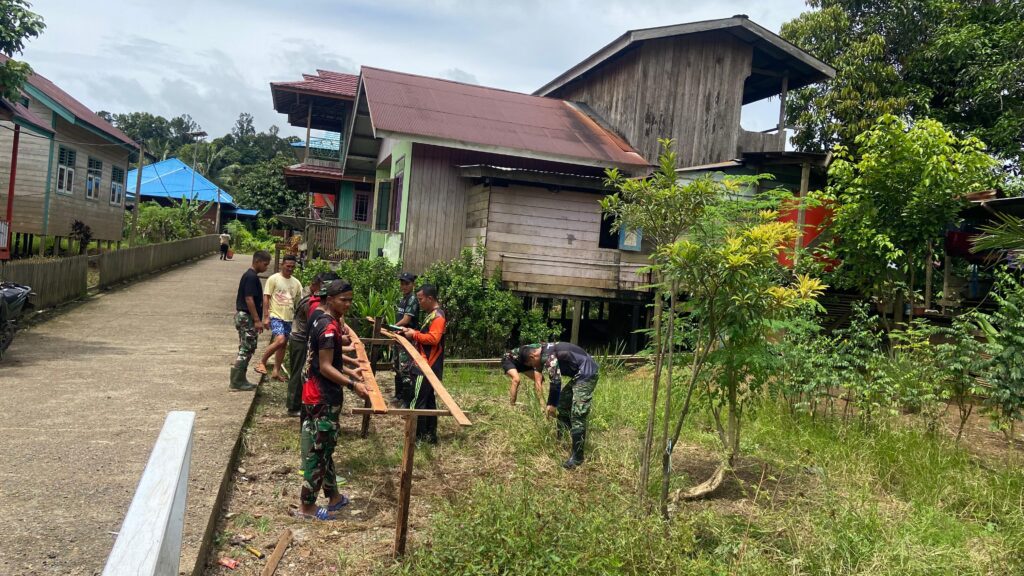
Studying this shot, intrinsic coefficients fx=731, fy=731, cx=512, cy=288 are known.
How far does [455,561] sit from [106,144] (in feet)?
74.8

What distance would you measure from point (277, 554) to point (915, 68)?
19.9 metres

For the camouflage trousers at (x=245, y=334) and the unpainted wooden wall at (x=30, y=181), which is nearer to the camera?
the camouflage trousers at (x=245, y=334)

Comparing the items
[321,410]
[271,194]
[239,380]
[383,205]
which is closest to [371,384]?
[321,410]

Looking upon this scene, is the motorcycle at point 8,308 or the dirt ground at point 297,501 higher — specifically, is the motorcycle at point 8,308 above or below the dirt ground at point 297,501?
above

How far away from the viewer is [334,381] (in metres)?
5.07

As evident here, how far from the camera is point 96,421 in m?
6.70

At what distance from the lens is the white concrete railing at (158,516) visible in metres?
1.21

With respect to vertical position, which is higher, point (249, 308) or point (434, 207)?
point (434, 207)

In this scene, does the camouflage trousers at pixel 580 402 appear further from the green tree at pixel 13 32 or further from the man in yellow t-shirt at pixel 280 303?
the green tree at pixel 13 32

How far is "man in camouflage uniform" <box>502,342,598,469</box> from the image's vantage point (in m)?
6.32

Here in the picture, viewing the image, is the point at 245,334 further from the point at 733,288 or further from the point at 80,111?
the point at 80,111

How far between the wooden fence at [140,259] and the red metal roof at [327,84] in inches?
254

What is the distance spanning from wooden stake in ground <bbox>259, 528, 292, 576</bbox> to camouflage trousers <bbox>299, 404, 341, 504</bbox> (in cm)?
34

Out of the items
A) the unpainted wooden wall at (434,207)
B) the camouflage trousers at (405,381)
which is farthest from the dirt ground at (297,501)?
the unpainted wooden wall at (434,207)
